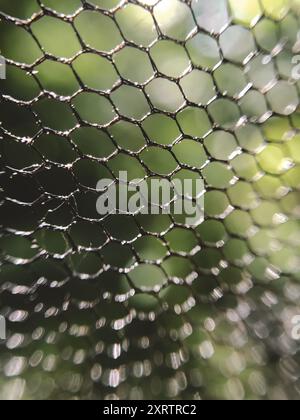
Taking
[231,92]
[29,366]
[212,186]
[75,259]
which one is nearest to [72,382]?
[29,366]

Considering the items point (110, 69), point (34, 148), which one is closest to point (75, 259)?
point (34, 148)

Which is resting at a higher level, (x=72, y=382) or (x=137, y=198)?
(x=137, y=198)

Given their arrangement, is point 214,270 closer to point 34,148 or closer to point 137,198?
point 137,198

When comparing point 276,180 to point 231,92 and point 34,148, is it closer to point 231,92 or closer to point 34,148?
point 231,92

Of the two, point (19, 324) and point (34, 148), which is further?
point (19, 324)

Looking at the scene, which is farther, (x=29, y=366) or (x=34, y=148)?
(x=29, y=366)

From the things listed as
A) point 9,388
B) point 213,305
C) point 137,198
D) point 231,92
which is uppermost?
point 231,92

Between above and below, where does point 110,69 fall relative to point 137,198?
above
